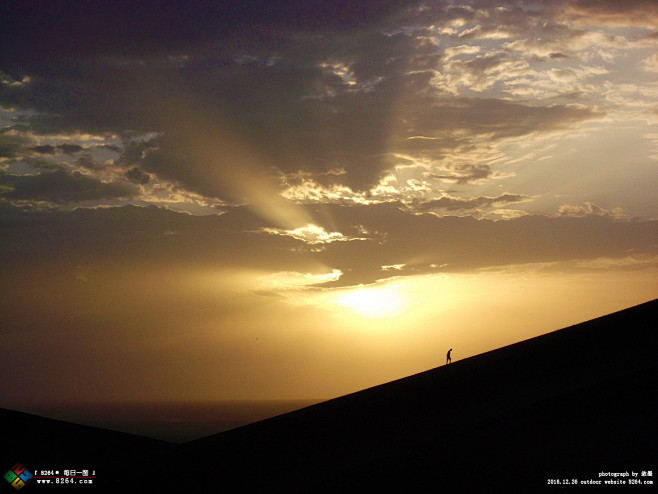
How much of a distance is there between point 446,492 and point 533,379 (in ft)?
18.7

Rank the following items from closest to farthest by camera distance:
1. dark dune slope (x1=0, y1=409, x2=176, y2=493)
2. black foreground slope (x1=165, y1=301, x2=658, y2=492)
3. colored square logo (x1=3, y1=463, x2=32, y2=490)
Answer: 1. black foreground slope (x1=165, y1=301, x2=658, y2=492)
2. colored square logo (x1=3, y1=463, x2=32, y2=490)
3. dark dune slope (x1=0, y1=409, x2=176, y2=493)

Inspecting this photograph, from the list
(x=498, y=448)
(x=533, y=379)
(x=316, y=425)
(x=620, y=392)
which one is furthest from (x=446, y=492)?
(x=316, y=425)

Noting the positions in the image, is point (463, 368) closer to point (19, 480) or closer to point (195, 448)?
point (195, 448)

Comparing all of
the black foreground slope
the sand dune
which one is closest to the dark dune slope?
the sand dune

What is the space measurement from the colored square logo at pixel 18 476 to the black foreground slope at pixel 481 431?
320 centimetres

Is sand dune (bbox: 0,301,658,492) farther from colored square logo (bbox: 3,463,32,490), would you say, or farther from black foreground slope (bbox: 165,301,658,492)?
colored square logo (bbox: 3,463,32,490)

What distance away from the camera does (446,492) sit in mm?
9305

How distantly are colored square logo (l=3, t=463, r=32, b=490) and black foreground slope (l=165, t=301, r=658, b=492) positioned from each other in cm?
320

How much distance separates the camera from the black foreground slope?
953 centimetres

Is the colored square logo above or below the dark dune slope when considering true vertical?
below

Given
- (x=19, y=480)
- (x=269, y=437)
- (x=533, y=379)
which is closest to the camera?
(x=19, y=480)

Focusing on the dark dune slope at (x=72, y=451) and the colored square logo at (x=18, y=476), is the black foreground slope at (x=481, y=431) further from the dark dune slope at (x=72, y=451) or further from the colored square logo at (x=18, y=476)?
the colored square logo at (x=18, y=476)

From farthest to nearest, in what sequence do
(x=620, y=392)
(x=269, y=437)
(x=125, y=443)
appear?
(x=125, y=443) → (x=269, y=437) → (x=620, y=392)

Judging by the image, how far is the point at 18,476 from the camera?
43.3ft
